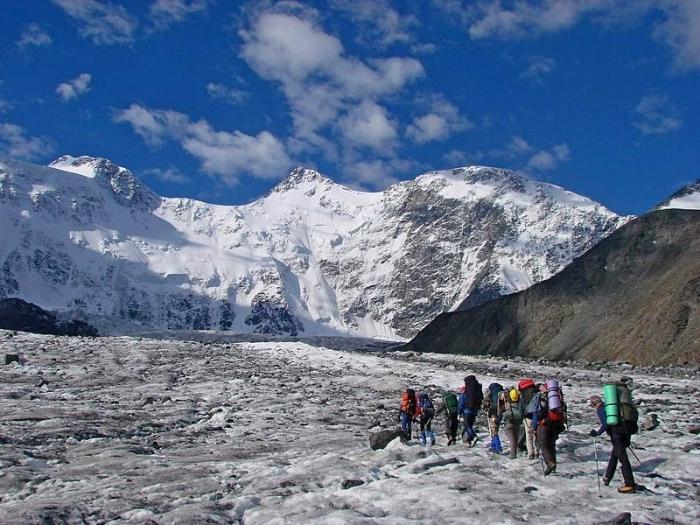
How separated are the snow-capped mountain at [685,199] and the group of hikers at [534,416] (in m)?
155

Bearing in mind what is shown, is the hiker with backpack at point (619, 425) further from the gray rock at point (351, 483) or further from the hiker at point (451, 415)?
the hiker at point (451, 415)

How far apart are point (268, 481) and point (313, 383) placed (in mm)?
22945

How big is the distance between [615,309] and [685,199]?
9492 cm

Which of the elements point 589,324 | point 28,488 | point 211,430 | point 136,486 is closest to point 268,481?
point 136,486

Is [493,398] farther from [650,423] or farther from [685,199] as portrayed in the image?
[685,199]

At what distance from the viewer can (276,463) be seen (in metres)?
16.2

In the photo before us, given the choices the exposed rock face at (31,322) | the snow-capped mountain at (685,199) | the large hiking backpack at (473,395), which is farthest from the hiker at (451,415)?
the snow-capped mountain at (685,199)

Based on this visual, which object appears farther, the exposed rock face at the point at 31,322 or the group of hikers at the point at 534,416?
the exposed rock face at the point at 31,322

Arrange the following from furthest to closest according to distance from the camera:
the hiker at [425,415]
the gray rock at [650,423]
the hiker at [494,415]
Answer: the gray rock at [650,423] → the hiker at [425,415] → the hiker at [494,415]

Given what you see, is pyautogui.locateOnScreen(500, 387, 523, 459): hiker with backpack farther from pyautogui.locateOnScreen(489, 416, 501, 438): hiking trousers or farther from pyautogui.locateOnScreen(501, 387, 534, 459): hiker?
pyautogui.locateOnScreen(489, 416, 501, 438): hiking trousers

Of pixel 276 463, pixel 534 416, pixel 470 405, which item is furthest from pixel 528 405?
pixel 276 463

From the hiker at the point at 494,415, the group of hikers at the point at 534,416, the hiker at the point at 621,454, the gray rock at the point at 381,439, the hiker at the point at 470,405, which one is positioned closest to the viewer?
the hiker at the point at 621,454

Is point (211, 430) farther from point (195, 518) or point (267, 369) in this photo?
point (267, 369)

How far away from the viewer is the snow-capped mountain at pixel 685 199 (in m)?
161
